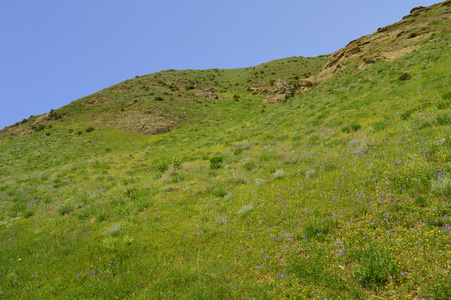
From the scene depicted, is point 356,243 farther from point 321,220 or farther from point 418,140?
point 418,140

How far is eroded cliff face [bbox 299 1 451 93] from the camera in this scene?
1054 inches

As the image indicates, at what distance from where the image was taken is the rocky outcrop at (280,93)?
53906mm

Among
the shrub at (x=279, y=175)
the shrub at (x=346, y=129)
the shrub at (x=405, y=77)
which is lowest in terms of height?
the shrub at (x=279, y=175)

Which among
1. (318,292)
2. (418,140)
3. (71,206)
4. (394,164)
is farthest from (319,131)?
(71,206)

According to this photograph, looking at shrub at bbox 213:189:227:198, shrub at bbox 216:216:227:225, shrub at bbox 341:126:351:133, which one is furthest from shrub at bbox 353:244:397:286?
shrub at bbox 341:126:351:133

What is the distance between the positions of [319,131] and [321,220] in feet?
32.6

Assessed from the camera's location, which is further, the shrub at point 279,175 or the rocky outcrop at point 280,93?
the rocky outcrop at point 280,93

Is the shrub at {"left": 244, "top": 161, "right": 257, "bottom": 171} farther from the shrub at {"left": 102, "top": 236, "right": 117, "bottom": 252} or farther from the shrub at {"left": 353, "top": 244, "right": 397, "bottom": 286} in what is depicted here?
the shrub at {"left": 353, "top": 244, "right": 397, "bottom": 286}

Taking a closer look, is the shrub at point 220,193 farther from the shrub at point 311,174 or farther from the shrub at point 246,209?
the shrub at point 311,174

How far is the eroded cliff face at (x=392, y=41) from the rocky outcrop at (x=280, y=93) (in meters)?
9.96

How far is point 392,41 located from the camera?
98.9 ft

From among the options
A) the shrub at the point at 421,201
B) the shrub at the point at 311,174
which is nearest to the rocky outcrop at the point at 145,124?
the shrub at the point at 311,174

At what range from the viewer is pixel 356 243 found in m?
4.44

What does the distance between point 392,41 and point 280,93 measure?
2693 centimetres
